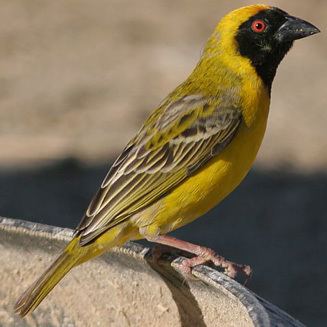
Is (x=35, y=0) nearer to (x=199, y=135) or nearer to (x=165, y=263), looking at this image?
(x=199, y=135)

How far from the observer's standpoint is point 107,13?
11219 millimetres

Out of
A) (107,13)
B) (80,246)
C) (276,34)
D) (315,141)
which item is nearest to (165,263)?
(80,246)

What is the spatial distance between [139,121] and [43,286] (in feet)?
18.3

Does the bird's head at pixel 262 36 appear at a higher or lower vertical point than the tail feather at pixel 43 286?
higher

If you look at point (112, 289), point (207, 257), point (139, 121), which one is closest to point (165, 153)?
point (207, 257)

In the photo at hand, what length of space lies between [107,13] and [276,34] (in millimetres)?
6551

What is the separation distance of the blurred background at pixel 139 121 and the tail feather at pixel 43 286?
3932 mm

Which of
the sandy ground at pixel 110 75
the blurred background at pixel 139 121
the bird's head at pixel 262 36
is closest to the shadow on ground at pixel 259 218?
the blurred background at pixel 139 121

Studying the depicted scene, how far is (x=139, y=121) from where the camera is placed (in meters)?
9.03

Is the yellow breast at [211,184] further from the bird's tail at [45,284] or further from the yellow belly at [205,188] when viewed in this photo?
the bird's tail at [45,284]

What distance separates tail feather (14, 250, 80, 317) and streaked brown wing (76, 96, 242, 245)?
0.72 meters

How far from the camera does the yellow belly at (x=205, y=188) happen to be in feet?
14.4

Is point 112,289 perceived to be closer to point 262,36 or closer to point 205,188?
point 205,188

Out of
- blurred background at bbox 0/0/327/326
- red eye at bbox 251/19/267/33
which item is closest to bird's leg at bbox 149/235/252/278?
red eye at bbox 251/19/267/33
